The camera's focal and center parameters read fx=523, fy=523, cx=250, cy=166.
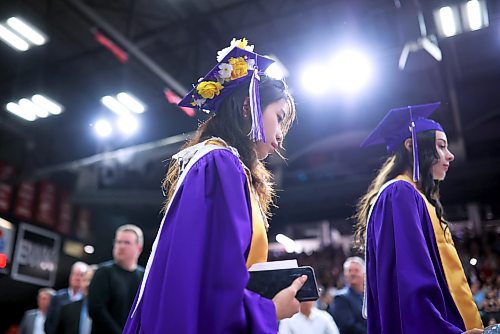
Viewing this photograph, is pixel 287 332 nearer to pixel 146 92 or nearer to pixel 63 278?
pixel 146 92

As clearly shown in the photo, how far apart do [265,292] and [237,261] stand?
0.13 m

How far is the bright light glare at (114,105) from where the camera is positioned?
8141 mm

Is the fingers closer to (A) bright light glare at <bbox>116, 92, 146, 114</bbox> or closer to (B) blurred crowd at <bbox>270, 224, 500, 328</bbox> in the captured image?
(B) blurred crowd at <bbox>270, 224, 500, 328</bbox>

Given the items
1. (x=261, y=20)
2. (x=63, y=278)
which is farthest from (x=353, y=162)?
(x=63, y=278)

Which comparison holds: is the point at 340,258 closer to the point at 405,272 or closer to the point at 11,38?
the point at 11,38

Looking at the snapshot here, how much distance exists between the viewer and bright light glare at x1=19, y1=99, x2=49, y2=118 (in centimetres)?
885

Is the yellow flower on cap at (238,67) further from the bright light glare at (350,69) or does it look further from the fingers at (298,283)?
the bright light glare at (350,69)

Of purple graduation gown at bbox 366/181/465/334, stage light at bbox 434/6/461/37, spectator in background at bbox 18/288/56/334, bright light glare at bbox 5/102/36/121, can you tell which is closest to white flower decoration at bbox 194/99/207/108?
purple graduation gown at bbox 366/181/465/334

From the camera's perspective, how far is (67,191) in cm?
1147

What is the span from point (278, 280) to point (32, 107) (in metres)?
8.59

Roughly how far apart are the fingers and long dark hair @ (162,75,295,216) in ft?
1.19

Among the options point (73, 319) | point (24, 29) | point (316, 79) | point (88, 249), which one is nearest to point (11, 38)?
point (24, 29)

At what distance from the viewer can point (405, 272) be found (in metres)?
1.78

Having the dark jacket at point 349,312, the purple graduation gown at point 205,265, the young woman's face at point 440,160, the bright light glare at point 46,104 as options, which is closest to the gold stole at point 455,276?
the young woman's face at point 440,160
